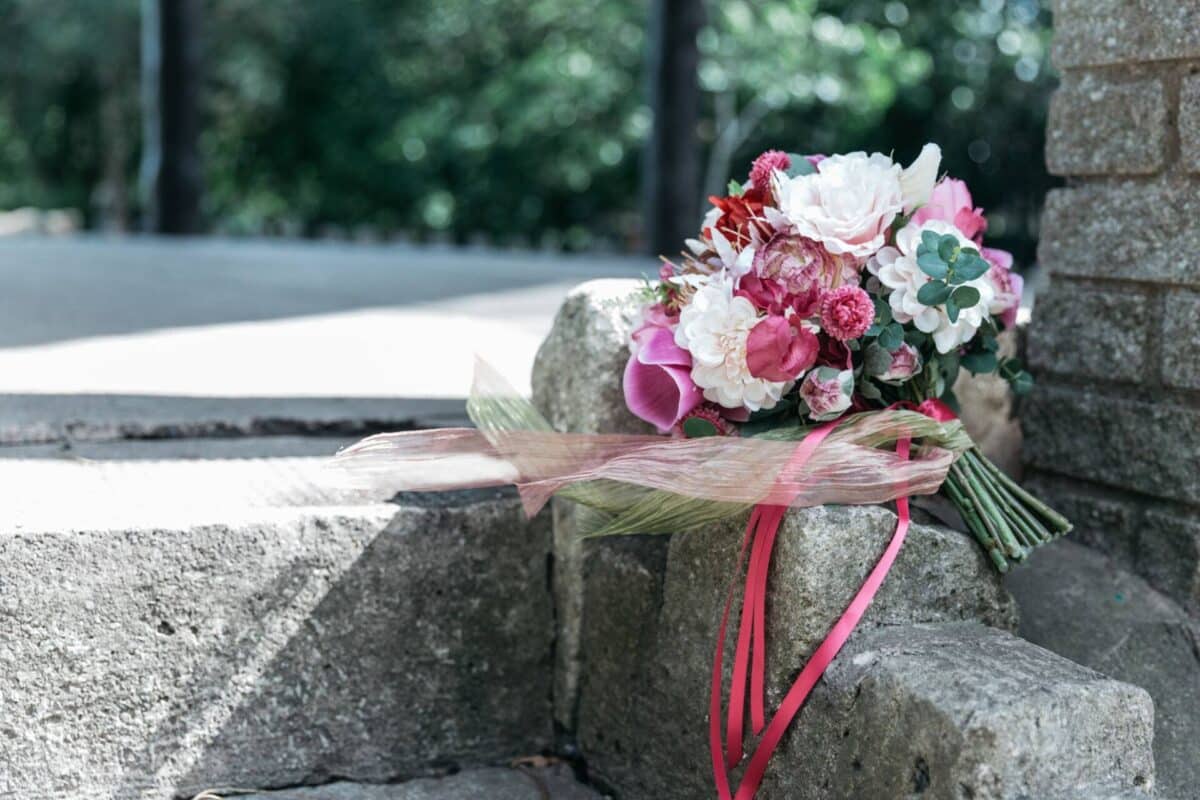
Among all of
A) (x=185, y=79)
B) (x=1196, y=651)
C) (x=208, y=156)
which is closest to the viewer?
(x=1196, y=651)

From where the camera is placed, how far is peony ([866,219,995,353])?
186 centimetres

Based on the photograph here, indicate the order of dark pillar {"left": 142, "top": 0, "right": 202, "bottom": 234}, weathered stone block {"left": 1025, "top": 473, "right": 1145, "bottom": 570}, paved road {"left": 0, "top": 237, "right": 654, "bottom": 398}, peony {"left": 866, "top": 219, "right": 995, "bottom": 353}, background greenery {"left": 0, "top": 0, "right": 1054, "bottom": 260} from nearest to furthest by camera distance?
peony {"left": 866, "top": 219, "right": 995, "bottom": 353}
weathered stone block {"left": 1025, "top": 473, "right": 1145, "bottom": 570}
paved road {"left": 0, "top": 237, "right": 654, "bottom": 398}
dark pillar {"left": 142, "top": 0, "right": 202, "bottom": 234}
background greenery {"left": 0, "top": 0, "right": 1054, "bottom": 260}

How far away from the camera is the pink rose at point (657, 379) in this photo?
1.94m

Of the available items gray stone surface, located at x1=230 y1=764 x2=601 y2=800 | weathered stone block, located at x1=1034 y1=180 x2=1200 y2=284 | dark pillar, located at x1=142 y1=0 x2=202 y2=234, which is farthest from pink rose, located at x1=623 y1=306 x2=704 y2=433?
dark pillar, located at x1=142 y1=0 x2=202 y2=234

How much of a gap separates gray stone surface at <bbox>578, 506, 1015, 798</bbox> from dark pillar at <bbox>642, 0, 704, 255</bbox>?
579cm

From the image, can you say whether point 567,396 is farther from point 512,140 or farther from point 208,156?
point 208,156

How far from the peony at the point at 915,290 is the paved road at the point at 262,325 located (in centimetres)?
110

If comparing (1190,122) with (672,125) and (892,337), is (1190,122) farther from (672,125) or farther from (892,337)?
(672,125)

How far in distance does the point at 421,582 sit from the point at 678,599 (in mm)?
434

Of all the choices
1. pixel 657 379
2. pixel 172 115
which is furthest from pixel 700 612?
pixel 172 115

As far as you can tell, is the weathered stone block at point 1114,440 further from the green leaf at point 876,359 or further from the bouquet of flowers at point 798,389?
the green leaf at point 876,359

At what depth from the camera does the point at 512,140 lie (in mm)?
13953

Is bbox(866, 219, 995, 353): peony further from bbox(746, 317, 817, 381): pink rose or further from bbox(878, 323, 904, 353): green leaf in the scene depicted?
bbox(746, 317, 817, 381): pink rose

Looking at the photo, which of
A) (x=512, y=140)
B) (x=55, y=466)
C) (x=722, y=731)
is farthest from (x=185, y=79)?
(x=722, y=731)
